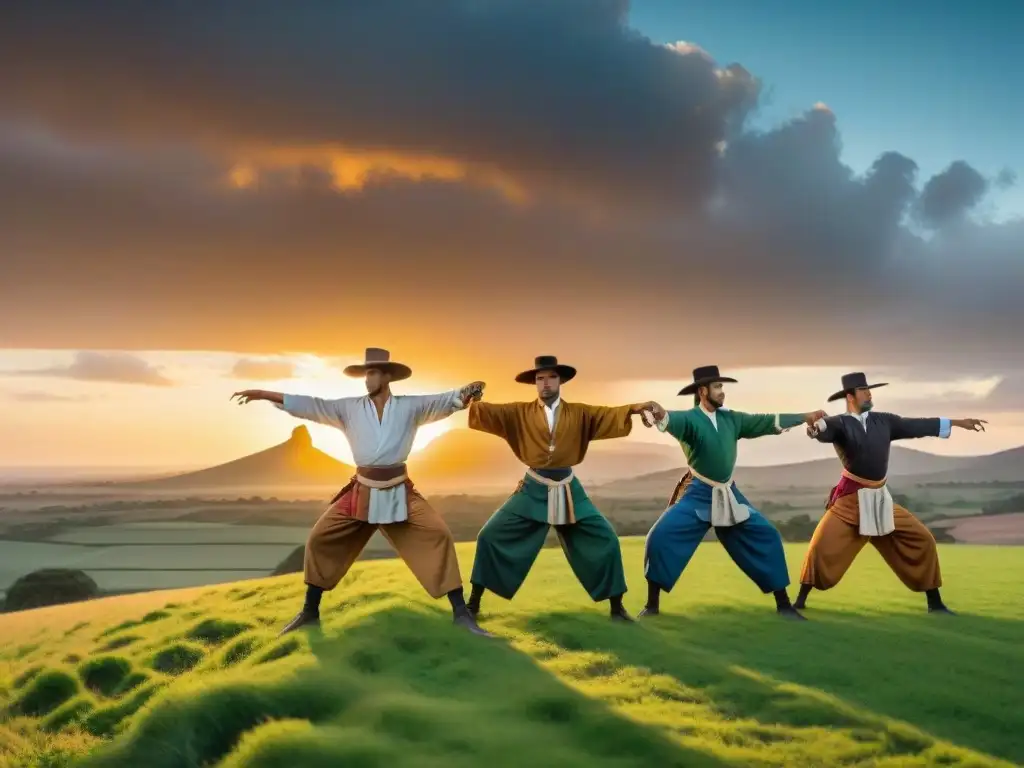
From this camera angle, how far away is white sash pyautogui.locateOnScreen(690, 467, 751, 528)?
7906 mm

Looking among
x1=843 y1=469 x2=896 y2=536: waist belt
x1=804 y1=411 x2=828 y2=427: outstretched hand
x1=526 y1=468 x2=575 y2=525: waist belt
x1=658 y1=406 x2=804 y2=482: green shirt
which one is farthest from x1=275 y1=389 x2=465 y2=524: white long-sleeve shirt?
x1=843 y1=469 x2=896 y2=536: waist belt

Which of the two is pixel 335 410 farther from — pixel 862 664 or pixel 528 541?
pixel 862 664

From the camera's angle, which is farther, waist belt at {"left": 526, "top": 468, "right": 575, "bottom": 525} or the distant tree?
the distant tree

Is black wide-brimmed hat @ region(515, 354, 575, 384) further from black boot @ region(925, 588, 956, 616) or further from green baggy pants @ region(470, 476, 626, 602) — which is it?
black boot @ region(925, 588, 956, 616)

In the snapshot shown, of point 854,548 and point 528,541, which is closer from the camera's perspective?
point 528,541

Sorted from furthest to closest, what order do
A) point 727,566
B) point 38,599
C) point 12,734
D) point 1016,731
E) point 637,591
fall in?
1. point 38,599
2. point 727,566
3. point 637,591
4. point 12,734
5. point 1016,731

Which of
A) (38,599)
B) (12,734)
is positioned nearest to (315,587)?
(12,734)

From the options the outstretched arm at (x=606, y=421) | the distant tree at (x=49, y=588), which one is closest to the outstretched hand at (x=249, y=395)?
the outstretched arm at (x=606, y=421)

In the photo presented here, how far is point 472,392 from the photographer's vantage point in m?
7.59

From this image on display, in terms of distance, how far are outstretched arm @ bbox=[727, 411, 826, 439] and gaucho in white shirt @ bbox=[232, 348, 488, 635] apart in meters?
2.54

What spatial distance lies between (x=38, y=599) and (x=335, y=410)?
982 cm

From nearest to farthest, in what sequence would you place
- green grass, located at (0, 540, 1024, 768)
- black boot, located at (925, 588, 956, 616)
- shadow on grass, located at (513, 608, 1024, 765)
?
green grass, located at (0, 540, 1024, 768) < shadow on grass, located at (513, 608, 1024, 765) < black boot, located at (925, 588, 956, 616)

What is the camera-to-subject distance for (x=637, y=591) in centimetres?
891

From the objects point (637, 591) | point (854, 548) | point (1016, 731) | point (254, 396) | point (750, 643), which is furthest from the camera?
point (637, 591)
